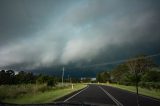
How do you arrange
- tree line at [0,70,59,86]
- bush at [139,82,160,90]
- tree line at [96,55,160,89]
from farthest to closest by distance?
tree line at [0,70,59,86] < tree line at [96,55,160,89] < bush at [139,82,160,90]

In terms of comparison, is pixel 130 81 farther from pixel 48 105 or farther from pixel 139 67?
pixel 48 105

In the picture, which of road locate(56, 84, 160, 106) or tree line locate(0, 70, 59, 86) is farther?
tree line locate(0, 70, 59, 86)

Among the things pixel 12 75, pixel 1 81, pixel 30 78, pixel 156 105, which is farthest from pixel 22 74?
pixel 156 105

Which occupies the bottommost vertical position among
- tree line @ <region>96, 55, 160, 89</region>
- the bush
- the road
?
the road

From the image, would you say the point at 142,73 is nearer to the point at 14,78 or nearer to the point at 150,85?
the point at 150,85

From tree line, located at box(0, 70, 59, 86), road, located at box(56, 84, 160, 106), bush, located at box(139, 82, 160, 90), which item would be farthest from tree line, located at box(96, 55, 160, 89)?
tree line, located at box(0, 70, 59, 86)

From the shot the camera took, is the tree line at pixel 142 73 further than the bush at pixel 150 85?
Yes

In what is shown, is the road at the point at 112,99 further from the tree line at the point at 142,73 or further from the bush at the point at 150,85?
the bush at the point at 150,85

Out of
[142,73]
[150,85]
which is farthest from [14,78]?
[150,85]

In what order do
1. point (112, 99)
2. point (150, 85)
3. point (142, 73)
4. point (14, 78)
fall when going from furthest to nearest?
point (14, 78) → point (142, 73) → point (150, 85) → point (112, 99)

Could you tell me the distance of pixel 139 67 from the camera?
9250 cm

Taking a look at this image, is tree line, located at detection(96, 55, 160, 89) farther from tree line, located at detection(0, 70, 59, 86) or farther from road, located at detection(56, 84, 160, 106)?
tree line, located at detection(0, 70, 59, 86)

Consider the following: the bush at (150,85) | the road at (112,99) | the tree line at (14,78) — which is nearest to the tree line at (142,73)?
the bush at (150,85)

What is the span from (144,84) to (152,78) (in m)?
2.38
